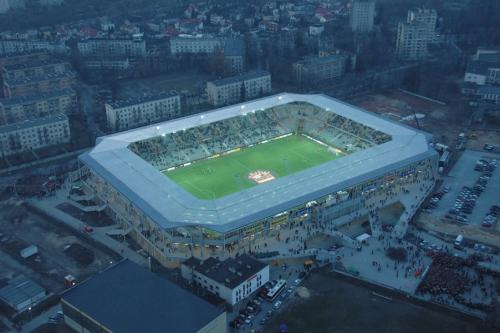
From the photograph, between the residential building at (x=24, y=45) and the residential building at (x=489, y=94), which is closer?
the residential building at (x=489, y=94)

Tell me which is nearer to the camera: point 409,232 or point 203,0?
point 409,232

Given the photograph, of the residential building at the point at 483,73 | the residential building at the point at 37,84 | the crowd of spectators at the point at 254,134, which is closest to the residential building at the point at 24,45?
the residential building at the point at 37,84

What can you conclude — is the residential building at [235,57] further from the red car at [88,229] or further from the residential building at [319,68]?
the red car at [88,229]

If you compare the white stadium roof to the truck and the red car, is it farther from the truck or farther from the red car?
the truck

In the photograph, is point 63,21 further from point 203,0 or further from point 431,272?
point 431,272

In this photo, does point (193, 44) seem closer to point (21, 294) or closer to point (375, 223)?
point (375, 223)

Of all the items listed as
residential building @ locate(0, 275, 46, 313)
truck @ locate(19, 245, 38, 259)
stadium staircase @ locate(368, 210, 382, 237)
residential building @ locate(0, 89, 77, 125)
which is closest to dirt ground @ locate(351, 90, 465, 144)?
stadium staircase @ locate(368, 210, 382, 237)

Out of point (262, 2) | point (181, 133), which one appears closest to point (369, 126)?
point (181, 133)
